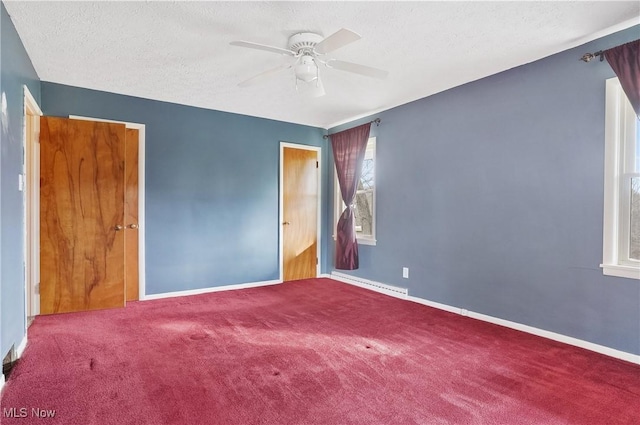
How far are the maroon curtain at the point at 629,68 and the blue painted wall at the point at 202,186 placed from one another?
12.2 ft

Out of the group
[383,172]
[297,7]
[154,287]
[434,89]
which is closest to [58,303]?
[154,287]

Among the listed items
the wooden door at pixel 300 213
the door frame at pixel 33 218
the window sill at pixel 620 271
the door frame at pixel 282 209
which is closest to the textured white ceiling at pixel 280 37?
the door frame at pixel 33 218

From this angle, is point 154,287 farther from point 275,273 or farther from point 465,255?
point 465,255

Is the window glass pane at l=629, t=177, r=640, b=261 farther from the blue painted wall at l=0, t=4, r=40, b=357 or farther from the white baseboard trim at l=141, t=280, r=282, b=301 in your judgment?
the blue painted wall at l=0, t=4, r=40, b=357

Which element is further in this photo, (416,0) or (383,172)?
(383,172)

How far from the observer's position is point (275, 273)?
5.07m

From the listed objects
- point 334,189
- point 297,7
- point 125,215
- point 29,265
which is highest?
point 297,7

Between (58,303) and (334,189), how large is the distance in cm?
366

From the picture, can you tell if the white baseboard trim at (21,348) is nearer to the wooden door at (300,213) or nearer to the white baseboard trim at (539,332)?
the wooden door at (300,213)

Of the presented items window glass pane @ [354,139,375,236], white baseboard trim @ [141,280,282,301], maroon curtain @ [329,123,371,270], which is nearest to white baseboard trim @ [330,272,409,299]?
maroon curtain @ [329,123,371,270]

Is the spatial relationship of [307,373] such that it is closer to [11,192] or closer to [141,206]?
[11,192]

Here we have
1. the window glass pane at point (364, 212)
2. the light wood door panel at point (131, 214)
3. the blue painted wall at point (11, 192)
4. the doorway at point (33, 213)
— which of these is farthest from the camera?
the window glass pane at point (364, 212)

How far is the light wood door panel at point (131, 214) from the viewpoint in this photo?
13.3 feet

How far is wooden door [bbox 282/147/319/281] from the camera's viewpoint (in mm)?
5168
